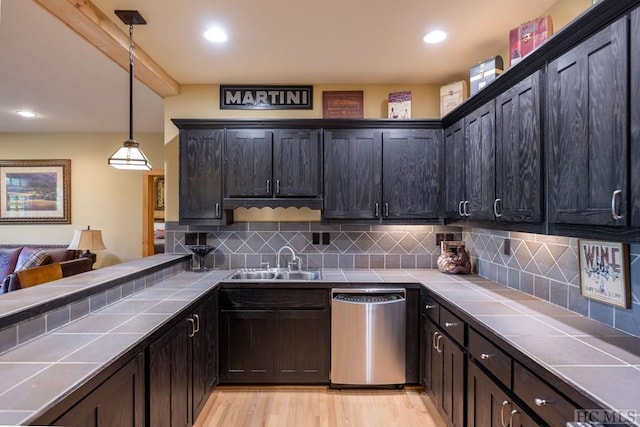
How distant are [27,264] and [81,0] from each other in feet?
13.2

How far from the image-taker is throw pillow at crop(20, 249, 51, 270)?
15.0 feet

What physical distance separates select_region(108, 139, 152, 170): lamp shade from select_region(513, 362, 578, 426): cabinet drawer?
2467 mm

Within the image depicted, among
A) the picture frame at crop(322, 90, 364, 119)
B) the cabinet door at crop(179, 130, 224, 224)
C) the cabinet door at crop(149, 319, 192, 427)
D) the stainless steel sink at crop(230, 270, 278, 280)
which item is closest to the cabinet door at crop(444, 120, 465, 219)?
the picture frame at crop(322, 90, 364, 119)

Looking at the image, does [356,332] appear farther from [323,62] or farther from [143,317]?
[323,62]

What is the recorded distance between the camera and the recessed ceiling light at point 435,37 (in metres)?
2.45

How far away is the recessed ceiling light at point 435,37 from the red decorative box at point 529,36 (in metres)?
0.48

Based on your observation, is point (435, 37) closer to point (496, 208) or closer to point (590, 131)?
point (496, 208)

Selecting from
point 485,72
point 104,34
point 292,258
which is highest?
point 104,34

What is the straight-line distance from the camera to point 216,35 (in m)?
2.48

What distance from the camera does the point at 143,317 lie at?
1.86 meters

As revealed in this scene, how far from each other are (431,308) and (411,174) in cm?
120

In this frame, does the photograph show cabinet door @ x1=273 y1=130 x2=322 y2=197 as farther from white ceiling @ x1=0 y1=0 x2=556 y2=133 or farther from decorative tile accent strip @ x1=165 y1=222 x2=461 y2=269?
white ceiling @ x1=0 y1=0 x2=556 y2=133

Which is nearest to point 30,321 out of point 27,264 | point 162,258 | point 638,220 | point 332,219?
point 162,258

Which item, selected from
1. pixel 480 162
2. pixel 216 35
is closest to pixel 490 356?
pixel 480 162
